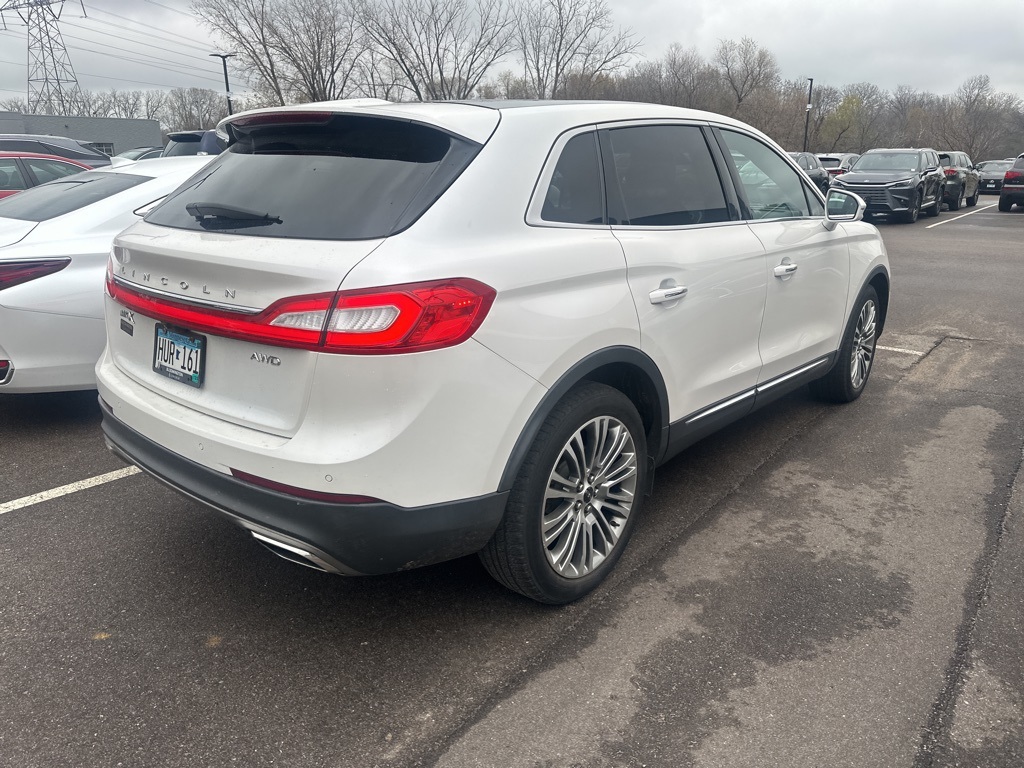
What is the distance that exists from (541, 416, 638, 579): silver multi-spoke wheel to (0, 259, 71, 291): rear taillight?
10.5 feet

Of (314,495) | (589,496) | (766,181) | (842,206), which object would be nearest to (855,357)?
(842,206)

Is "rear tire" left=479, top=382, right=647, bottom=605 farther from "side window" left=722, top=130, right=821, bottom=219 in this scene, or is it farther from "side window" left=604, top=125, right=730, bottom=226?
"side window" left=722, top=130, right=821, bottom=219

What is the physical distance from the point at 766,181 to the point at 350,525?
9.71 ft

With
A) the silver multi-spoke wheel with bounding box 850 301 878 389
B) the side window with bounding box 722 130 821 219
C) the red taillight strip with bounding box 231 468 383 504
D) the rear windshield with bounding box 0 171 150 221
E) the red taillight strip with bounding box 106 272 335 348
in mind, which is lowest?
the red taillight strip with bounding box 231 468 383 504

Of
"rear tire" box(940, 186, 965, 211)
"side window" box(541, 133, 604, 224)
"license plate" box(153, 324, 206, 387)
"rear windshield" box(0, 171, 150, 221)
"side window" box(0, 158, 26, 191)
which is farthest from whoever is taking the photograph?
"rear tire" box(940, 186, 965, 211)

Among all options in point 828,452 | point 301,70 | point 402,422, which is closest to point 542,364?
point 402,422

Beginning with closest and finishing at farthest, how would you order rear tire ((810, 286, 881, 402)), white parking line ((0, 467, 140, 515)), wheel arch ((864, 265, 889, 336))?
white parking line ((0, 467, 140, 515)) < rear tire ((810, 286, 881, 402)) < wheel arch ((864, 265, 889, 336))

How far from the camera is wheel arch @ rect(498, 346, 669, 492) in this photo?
2570 millimetres

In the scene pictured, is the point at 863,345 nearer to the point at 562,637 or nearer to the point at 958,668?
the point at 958,668

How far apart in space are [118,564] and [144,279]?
4.01 feet

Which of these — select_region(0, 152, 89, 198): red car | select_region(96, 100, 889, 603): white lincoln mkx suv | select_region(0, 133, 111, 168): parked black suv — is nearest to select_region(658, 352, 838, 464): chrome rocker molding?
select_region(96, 100, 889, 603): white lincoln mkx suv

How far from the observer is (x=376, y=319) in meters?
2.25

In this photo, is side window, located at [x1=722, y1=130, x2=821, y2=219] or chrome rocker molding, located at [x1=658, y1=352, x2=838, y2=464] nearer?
chrome rocker molding, located at [x1=658, y1=352, x2=838, y2=464]

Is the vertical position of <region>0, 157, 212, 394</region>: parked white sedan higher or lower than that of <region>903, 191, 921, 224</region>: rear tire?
lower
